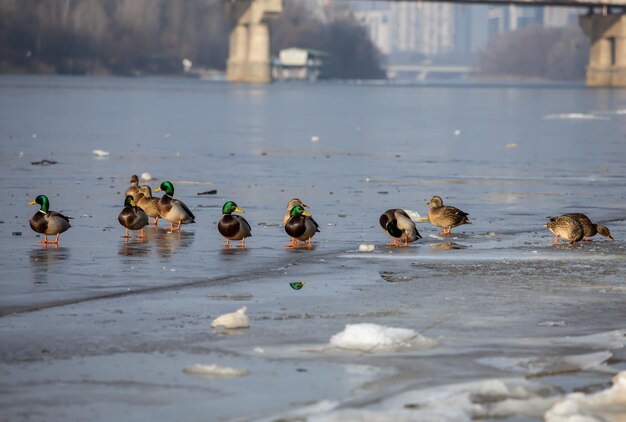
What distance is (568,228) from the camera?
51.8 ft

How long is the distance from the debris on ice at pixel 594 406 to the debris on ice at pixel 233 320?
2935 mm

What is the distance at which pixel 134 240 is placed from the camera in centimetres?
1628

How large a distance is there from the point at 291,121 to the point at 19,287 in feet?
159

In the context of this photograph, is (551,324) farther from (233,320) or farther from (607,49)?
(607,49)

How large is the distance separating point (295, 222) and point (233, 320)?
4800 mm

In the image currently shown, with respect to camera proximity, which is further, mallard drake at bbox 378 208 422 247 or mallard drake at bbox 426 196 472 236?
mallard drake at bbox 426 196 472 236

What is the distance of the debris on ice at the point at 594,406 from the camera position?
809 centimetres

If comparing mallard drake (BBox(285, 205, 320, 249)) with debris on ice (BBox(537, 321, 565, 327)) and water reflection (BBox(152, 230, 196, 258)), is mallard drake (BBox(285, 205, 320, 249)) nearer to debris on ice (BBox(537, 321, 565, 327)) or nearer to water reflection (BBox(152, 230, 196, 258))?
water reflection (BBox(152, 230, 196, 258))

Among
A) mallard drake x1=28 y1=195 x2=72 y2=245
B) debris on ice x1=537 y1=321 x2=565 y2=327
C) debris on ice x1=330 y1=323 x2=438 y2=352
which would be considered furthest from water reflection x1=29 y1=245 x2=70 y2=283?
debris on ice x1=537 y1=321 x2=565 y2=327

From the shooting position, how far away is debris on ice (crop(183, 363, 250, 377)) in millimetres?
9180

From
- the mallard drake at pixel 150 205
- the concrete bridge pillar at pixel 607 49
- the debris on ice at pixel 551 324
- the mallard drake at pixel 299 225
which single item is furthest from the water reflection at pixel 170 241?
the concrete bridge pillar at pixel 607 49

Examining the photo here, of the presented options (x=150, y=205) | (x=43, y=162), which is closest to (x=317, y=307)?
(x=150, y=205)

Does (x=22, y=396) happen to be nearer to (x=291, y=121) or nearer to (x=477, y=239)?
(x=477, y=239)

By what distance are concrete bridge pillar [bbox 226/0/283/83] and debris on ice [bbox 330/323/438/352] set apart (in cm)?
16858
